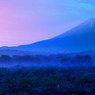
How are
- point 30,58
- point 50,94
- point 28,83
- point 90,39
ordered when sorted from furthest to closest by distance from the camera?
1. point 90,39
2. point 30,58
3. point 28,83
4. point 50,94

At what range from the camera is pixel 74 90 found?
332 inches

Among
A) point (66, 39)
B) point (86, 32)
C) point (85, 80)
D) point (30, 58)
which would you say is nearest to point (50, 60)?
point (30, 58)

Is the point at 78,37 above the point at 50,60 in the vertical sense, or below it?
above

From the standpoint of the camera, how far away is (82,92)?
26.8 ft

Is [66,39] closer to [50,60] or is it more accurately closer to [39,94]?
[50,60]

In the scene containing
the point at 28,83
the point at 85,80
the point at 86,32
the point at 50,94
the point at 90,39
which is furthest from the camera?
the point at 86,32

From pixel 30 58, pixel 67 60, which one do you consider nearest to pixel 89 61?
pixel 67 60

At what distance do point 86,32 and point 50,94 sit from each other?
72.7m

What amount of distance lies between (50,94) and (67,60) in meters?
22.0

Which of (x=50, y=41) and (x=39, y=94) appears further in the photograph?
(x=50, y=41)

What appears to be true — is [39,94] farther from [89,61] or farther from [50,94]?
[89,61]

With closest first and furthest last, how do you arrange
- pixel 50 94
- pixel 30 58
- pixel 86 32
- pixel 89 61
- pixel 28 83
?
pixel 50 94 < pixel 28 83 < pixel 89 61 < pixel 30 58 < pixel 86 32

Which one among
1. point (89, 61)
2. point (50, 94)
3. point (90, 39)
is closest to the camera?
point (50, 94)

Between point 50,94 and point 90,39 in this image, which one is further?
point 90,39
